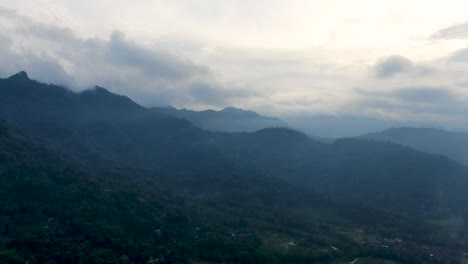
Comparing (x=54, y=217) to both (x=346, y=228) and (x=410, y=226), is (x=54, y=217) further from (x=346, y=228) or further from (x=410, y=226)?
(x=410, y=226)

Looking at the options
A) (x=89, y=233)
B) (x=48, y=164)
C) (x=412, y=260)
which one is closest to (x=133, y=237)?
(x=89, y=233)

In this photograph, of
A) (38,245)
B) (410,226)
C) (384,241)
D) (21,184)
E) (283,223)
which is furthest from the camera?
(410,226)

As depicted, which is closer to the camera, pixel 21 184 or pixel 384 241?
pixel 21 184

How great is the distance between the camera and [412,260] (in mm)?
147125

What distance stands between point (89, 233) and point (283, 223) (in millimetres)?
85695

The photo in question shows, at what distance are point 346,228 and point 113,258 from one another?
10795cm

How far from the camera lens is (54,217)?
129m

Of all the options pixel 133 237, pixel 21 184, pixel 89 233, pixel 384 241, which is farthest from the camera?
pixel 384 241

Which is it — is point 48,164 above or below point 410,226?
above

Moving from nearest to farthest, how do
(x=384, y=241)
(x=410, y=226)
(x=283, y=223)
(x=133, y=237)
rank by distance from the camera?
(x=133, y=237) → (x=384, y=241) → (x=283, y=223) → (x=410, y=226)

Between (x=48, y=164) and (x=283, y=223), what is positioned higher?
(x=48, y=164)

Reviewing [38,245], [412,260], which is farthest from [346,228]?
[38,245]

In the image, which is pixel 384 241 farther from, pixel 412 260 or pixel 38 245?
pixel 38 245

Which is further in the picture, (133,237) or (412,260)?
(412,260)
